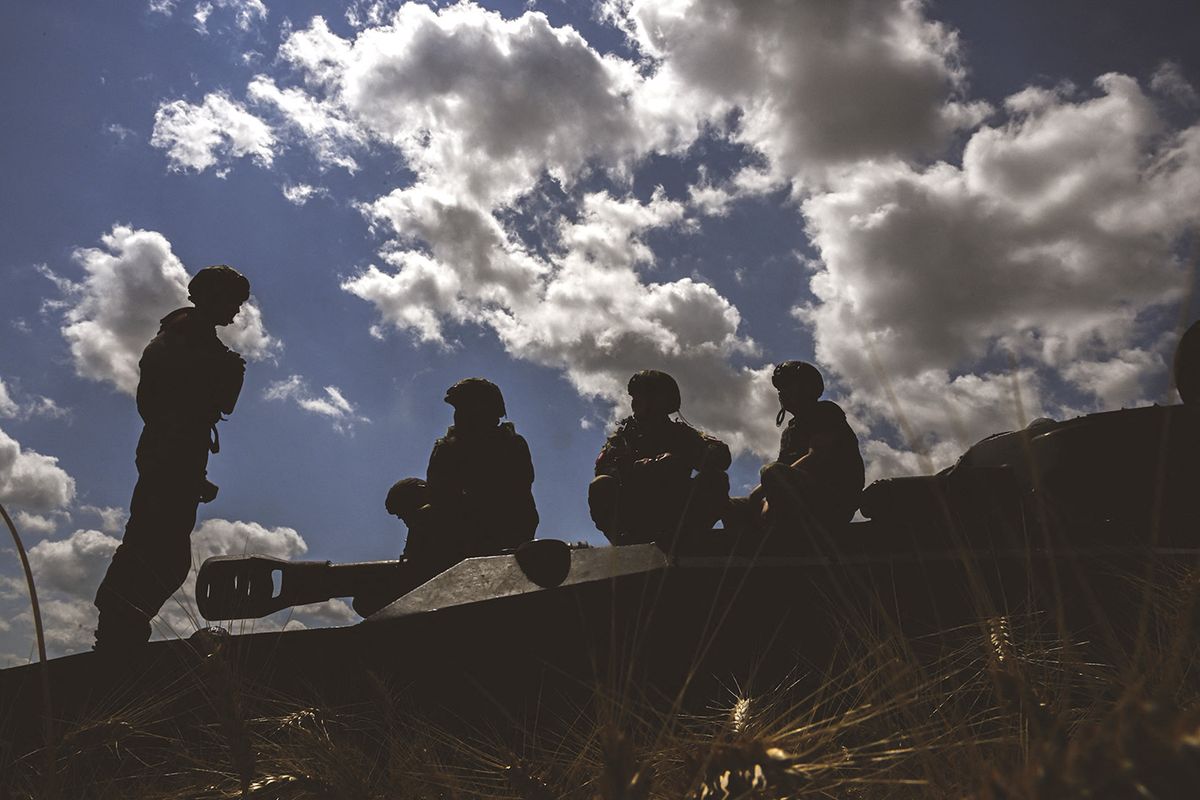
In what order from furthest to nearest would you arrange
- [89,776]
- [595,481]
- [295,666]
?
[595,481], [295,666], [89,776]

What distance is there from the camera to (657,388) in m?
5.95

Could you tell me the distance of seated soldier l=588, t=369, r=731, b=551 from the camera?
5.14 meters

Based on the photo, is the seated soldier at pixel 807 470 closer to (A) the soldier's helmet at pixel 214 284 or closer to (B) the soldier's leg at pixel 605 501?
(B) the soldier's leg at pixel 605 501

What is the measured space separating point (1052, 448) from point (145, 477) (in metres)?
5.70

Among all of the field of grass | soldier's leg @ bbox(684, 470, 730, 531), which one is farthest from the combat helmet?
the field of grass

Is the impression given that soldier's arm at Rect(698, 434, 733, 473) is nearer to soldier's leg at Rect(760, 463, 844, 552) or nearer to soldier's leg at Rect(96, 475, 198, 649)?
soldier's leg at Rect(760, 463, 844, 552)

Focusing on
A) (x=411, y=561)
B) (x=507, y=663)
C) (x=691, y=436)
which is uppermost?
(x=691, y=436)

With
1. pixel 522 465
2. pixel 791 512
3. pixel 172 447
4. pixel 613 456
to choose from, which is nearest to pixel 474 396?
pixel 522 465

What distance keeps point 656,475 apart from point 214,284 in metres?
3.54

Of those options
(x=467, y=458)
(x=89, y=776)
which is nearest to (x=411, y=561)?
(x=467, y=458)

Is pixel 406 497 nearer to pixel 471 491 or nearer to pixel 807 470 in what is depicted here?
pixel 471 491

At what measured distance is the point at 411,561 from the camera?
605 cm

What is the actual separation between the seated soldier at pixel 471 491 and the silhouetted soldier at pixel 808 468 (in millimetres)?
1905

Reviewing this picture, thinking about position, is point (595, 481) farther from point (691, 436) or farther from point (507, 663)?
point (507, 663)
